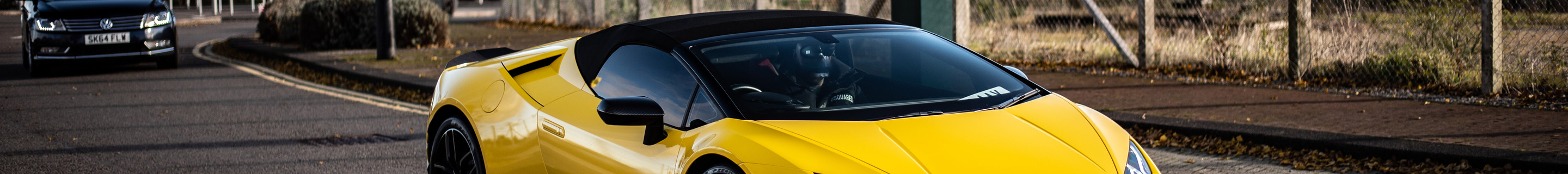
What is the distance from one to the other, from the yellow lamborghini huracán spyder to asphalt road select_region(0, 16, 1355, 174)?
5.47 ft

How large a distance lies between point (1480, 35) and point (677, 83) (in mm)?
6764

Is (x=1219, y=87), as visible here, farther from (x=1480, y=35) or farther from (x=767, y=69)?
(x=767, y=69)

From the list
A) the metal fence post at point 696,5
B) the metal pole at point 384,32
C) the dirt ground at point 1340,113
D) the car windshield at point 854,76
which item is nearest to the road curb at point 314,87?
the metal pole at point 384,32

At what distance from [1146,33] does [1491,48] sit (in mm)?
3084

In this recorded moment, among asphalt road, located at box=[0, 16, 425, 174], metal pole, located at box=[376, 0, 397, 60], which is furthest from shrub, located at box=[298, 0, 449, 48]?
asphalt road, located at box=[0, 16, 425, 174]

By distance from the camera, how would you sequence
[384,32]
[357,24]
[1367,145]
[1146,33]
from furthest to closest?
1. [357,24]
2. [384,32]
3. [1146,33]
4. [1367,145]

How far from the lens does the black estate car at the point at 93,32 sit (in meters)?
11.5

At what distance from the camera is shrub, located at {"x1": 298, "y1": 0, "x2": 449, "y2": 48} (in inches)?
609

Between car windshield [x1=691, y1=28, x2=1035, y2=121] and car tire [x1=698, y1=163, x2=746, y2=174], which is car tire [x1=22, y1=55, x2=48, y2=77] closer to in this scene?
car windshield [x1=691, y1=28, x2=1035, y2=121]

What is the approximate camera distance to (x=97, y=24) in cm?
1169

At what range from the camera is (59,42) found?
37.8 ft

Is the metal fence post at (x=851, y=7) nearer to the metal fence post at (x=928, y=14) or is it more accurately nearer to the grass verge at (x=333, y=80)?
the metal fence post at (x=928, y=14)

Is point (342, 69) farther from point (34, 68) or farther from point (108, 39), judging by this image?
point (34, 68)

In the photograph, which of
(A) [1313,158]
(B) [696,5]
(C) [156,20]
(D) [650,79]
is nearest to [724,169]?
(D) [650,79]
